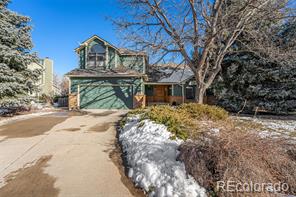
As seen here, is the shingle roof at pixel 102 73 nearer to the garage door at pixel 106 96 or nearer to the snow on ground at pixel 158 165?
the garage door at pixel 106 96

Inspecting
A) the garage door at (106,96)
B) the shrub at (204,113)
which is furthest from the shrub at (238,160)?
the garage door at (106,96)

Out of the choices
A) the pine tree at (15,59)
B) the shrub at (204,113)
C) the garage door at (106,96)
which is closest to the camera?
the shrub at (204,113)

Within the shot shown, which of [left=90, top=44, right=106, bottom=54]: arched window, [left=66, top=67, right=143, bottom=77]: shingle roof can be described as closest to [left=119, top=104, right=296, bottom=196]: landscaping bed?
[left=66, top=67, right=143, bottom=77]: shingle roof

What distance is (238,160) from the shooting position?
3.45 metres

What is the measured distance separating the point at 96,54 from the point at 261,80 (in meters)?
13.8

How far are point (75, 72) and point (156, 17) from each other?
916 cm

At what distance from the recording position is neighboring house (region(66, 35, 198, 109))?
1655cm

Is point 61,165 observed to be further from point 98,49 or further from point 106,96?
A: point 98,49

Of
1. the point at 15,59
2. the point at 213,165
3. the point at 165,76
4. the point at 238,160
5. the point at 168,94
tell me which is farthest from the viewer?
the point at 168,94

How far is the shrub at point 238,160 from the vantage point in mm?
3371

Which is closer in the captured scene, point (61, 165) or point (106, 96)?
point (61, 165)

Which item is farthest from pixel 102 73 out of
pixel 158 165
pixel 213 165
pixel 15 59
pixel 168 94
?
pixel 213 165

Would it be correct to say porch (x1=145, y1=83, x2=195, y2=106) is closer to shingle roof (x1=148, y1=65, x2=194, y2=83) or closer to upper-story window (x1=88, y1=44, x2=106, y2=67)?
shingle roof (x1=148, y1=65, x2=194, y2=83)

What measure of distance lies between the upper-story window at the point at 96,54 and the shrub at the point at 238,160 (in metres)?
15.3
